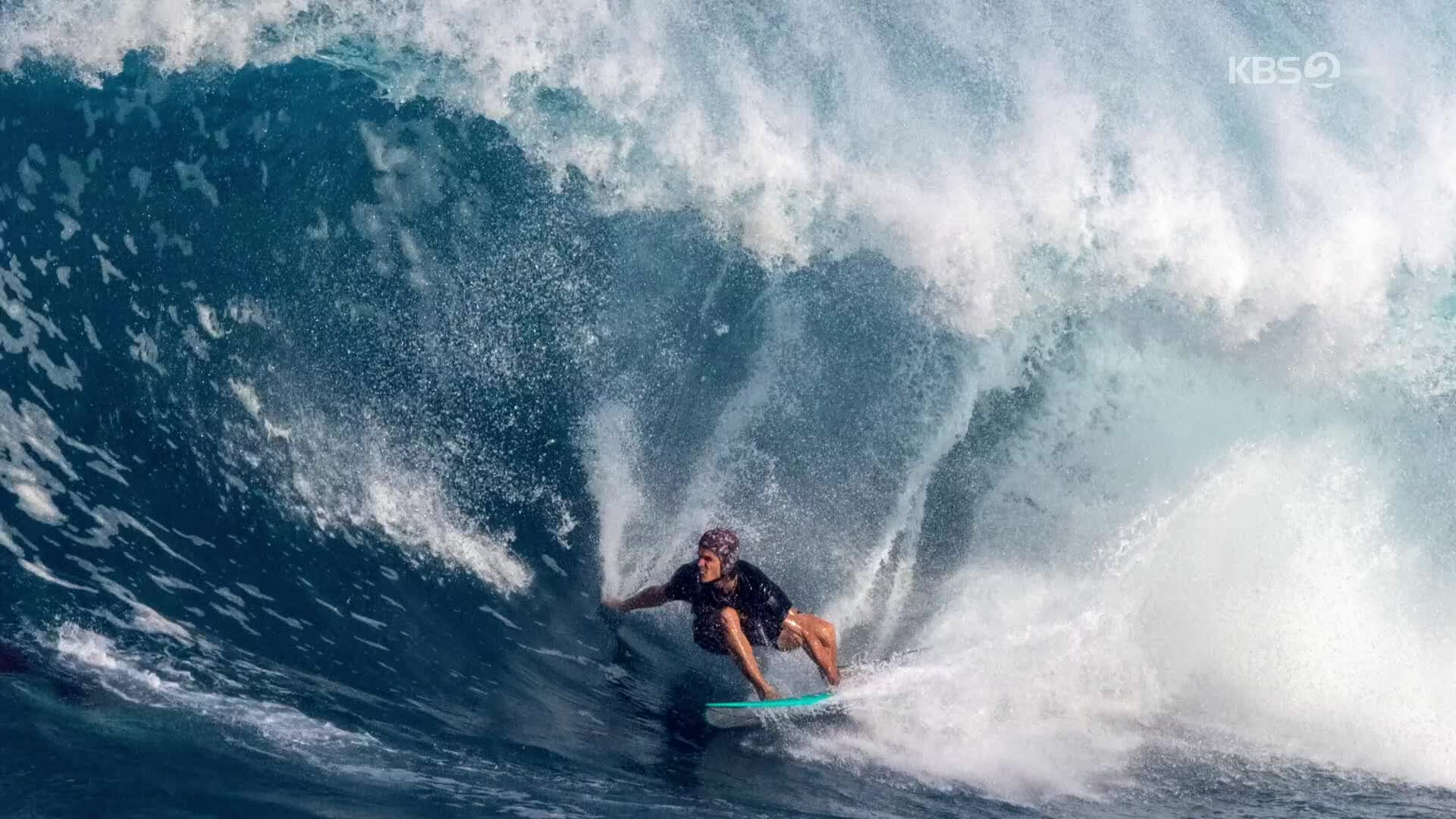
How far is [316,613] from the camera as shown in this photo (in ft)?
21.1

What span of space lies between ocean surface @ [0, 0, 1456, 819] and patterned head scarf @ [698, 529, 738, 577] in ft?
3.82

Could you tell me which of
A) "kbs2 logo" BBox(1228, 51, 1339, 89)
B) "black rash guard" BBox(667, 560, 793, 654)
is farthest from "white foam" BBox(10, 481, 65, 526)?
"kbs2 logo" BBox(1228, 51, 1339, 89)

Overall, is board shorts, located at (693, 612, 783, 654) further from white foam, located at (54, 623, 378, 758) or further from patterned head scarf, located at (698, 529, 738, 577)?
white foam, located at (54, 623, 378, 758)

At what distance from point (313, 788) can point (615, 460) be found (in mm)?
4148

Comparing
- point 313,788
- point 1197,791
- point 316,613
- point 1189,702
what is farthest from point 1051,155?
point 313,788

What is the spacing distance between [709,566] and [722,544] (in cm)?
17

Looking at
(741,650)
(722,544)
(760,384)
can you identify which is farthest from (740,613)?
(760,384)

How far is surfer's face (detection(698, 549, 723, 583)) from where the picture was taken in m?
6.37

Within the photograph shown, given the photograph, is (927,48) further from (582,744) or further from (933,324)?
(582,744)

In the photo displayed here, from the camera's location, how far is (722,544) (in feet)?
21.0

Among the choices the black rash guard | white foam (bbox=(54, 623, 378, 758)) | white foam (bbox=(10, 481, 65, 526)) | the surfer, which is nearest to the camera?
white foam (bbox=(54, 623, 378, 758))

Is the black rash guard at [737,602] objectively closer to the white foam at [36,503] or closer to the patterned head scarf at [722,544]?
the patterned head scarf at [722,544]

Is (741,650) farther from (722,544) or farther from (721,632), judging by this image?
(722,544)

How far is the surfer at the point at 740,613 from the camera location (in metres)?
6.49
